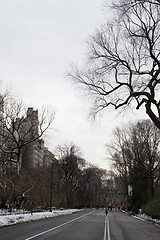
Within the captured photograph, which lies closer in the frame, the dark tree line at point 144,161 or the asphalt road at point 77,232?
the asphalt road at point 77,232

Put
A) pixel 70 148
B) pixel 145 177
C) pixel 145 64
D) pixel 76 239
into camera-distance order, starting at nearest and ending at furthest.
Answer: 1. pixel 76 239
2. pixel 145 64
3. pixel 145 177
4. pixel 70 148

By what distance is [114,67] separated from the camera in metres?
20.7

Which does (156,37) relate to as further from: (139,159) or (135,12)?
(139,159)

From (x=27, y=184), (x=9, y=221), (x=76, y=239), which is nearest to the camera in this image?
(x=76, y=239)

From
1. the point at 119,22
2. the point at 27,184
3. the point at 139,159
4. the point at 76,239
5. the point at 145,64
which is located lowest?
the point at 76,239

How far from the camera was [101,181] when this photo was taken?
343 ft

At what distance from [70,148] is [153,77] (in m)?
56.4

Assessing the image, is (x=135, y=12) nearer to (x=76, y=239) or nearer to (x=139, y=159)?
(x=76, y=239)

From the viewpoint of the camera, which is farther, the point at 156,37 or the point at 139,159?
the point at 139,159

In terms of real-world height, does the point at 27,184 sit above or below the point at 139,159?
below

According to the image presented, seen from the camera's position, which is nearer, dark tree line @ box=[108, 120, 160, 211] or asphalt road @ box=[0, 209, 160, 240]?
asphalt road @ box=[0, 209, 160, 240]

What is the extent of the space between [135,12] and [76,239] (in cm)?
1260

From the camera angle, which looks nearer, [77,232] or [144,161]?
[77,232]

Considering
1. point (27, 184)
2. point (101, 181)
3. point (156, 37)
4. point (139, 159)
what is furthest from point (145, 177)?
point (101, 181)
